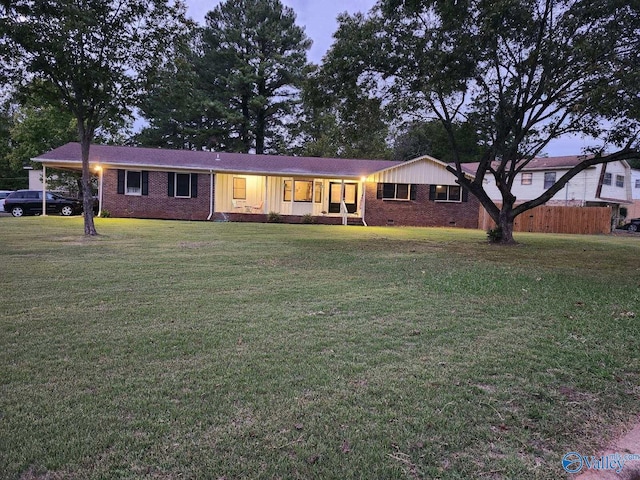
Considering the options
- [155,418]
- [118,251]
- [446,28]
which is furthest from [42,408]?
[446,28]

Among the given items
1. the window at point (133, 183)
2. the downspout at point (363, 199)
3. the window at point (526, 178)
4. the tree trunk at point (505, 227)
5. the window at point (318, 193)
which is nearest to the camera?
the tree trunk at point (505, 227)

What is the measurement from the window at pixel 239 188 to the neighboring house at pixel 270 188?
0.17 ft

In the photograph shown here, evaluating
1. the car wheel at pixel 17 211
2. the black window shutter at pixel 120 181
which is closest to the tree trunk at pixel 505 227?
the black window shutter at pixel 120 181

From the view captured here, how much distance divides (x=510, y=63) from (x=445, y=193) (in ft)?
35.2

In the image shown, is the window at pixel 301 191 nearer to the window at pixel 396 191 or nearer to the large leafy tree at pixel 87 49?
the window at pixel 396 191

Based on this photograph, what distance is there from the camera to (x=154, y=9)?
40.6ft

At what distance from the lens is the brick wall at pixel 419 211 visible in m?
22.9

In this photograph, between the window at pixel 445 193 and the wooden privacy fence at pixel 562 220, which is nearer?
the window at pixel 445 193

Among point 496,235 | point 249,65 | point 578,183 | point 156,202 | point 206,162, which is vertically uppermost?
point 249,65

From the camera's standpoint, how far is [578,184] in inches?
1145

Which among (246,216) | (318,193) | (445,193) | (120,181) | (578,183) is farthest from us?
(578,183)

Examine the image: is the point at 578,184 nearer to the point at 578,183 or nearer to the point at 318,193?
the point at 578,183

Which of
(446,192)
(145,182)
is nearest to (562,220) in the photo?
(446,192)

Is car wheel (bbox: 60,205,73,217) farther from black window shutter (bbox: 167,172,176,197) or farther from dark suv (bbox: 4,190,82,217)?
black window shutter (bbox: 167,172,176,197)
